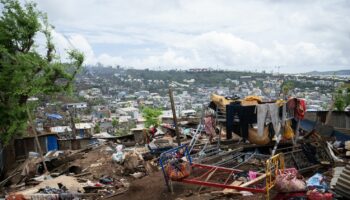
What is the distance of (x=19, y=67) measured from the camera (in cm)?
1412

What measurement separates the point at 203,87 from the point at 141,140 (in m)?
68.2

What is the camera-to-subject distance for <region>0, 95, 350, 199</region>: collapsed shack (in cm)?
758

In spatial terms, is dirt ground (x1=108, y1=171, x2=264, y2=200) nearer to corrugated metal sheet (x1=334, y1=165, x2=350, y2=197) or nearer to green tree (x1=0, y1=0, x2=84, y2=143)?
corrugated metal sheet (x1=334, y1=165, x2=350, y2=197)

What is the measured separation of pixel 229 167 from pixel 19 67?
9349mm

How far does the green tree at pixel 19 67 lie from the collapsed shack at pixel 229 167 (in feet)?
6.65

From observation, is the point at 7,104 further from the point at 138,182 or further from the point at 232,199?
the point at 232,199

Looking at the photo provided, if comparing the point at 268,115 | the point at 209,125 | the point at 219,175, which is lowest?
the point at 219,175

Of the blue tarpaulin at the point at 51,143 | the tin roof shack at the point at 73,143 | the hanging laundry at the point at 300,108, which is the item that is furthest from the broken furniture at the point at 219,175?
the blue tarpaulin at the point at 51,143

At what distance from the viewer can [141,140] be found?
20406mm

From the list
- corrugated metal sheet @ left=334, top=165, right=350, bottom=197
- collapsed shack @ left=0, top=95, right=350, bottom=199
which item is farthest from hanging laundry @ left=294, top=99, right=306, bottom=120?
corrugated metal sheet @ left=334, top=165, right=350, bottom=197

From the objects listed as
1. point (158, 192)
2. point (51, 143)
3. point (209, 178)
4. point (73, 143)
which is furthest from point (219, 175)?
point (73, 143)

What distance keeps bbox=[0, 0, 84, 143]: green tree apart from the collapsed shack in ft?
6.65

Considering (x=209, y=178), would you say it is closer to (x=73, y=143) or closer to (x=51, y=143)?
(x=51, y=143)

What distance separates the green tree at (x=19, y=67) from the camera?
14258 millimetres
